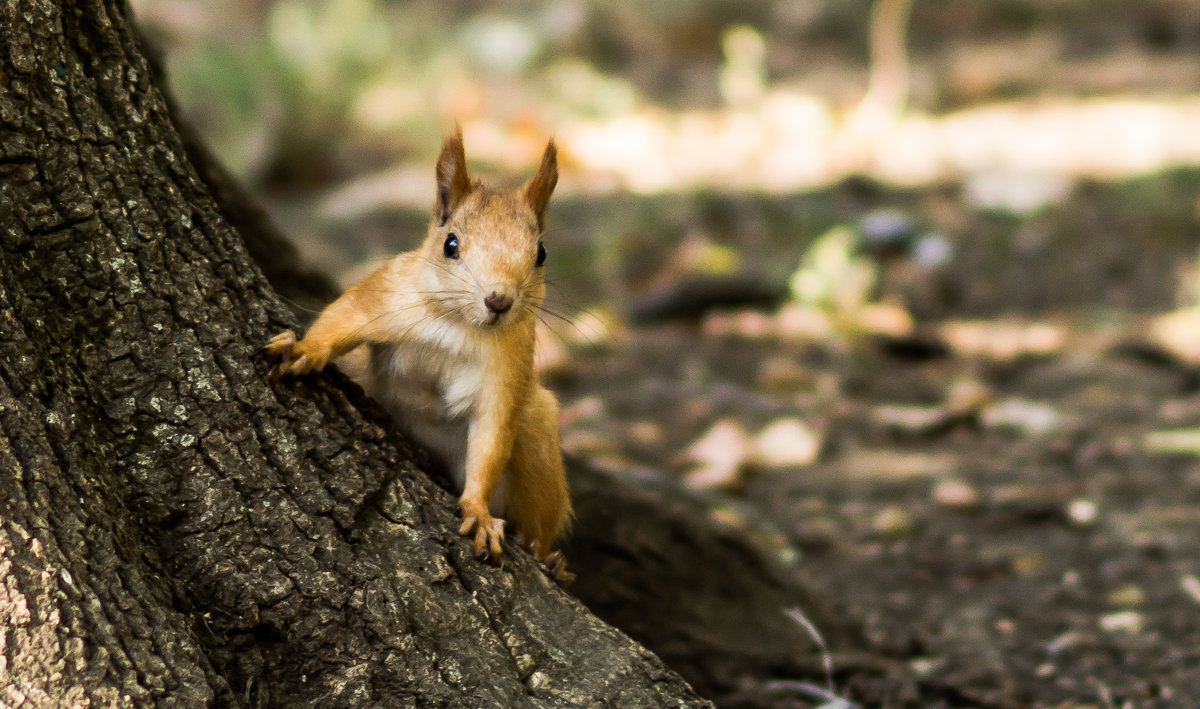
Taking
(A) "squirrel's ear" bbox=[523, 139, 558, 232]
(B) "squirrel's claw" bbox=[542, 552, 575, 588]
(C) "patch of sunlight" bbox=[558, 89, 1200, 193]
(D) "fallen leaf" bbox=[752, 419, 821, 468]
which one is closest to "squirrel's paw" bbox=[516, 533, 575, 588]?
(B) "squirrel's claw" bbox=[542, 552, 575, 588]

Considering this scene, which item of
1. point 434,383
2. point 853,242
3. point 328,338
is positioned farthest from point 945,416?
point 328,338

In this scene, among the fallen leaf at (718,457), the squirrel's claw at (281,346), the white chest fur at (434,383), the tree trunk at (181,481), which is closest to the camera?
the tree trunk at (181,481)

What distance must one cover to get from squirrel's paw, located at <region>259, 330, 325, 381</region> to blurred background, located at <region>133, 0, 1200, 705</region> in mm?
669

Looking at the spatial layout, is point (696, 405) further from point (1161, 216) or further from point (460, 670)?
point (1161, 216)

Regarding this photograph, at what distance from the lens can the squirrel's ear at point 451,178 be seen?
2023mm

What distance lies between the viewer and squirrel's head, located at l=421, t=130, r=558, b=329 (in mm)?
1917

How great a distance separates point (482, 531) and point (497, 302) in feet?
1.25

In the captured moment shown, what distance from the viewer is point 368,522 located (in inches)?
64.2

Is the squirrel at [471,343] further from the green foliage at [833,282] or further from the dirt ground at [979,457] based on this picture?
the green foliage at [833,282]

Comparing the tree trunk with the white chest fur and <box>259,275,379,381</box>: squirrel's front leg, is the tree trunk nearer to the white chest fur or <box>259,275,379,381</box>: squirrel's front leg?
<box>259,275,379,381</box>: squirrel's front leg

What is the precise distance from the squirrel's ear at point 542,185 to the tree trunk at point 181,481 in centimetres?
60

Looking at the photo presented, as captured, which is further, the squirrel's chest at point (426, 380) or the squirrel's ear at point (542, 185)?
the squirrel's ear at point (542, 185)

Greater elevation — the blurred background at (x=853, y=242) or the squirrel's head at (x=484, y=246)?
the blurred background at (x=853, y=242)

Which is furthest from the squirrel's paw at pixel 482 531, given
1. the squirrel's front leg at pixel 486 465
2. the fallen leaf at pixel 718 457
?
the fallen leaf at pixel 718 457
